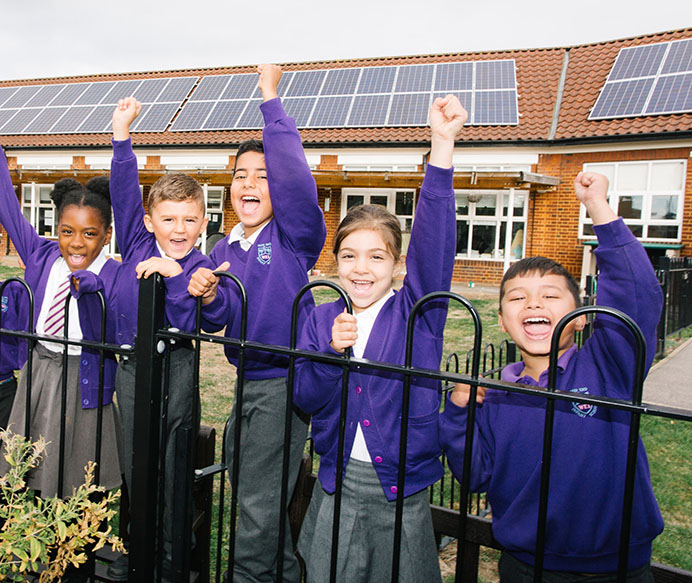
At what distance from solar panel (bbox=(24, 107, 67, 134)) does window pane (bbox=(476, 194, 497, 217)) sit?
14094 millimetres

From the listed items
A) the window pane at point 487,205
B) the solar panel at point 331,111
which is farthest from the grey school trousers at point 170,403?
the solar panel at point 331,111

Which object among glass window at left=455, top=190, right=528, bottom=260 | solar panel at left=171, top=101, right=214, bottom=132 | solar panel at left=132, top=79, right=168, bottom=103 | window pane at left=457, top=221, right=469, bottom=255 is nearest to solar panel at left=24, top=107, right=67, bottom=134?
solar panel at left=132, top=79, right=168, bottom=103

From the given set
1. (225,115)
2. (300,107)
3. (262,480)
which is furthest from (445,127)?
(225,115)

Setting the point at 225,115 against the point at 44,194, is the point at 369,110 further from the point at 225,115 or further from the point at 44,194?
the point at 44,194

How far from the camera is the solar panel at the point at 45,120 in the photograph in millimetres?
18578

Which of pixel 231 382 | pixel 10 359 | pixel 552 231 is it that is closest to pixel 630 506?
pixel 10 359

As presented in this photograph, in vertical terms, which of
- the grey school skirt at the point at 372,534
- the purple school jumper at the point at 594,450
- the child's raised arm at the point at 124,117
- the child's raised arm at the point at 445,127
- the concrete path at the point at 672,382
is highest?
the child's raised arm at the point at 124,117

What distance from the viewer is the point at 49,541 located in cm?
147

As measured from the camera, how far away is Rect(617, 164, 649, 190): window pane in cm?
1315

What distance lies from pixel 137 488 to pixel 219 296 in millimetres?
694

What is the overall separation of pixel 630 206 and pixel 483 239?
11.7 feet

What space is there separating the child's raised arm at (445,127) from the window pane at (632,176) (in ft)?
44.1

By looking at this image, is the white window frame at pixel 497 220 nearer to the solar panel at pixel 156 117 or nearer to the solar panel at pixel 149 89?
the solar panel at pixel 156 117

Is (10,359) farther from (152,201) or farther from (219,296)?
(219,296)
